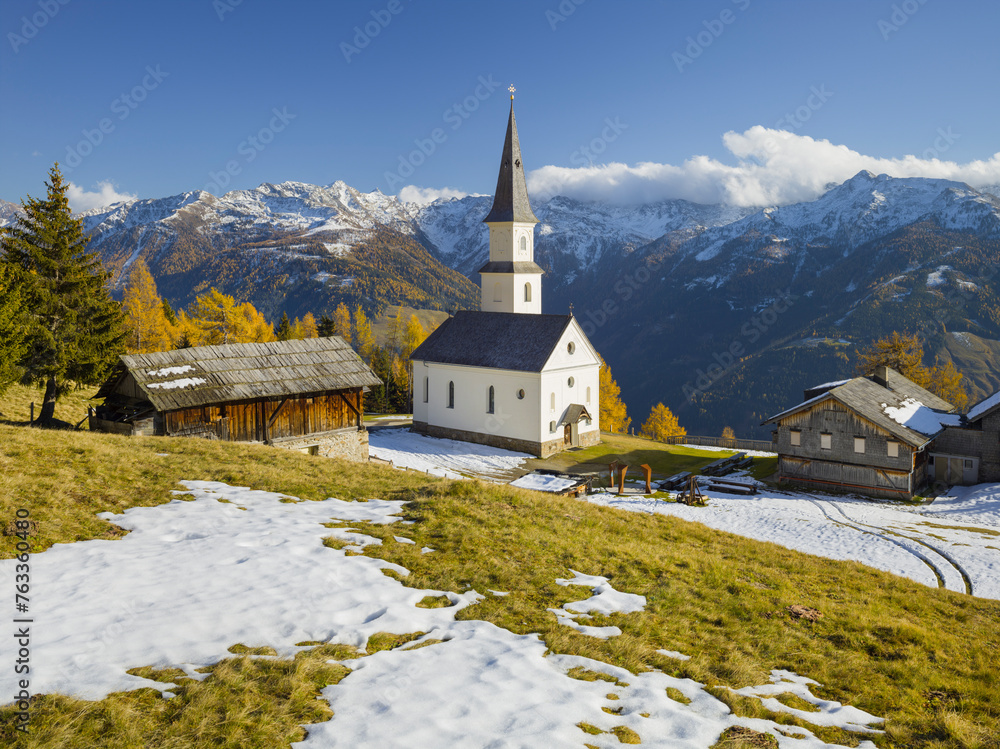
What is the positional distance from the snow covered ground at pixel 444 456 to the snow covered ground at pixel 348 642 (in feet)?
80.4

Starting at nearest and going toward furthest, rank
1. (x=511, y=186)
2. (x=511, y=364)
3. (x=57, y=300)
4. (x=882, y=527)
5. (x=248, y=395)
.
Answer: (x=248, y=395), (x=882, y=527), (x=57, y=300), (x=511, y=364), (x=511, y=186)

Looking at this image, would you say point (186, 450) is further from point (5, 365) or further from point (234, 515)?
point (5, 365)

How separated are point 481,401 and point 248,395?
20.8 meters

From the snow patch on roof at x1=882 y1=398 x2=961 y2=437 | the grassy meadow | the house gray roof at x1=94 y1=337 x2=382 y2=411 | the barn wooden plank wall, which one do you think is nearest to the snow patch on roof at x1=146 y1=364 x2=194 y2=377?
the house gray roof at x1=94 y1=337 x2=382 y2=411

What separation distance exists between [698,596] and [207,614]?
9.10m

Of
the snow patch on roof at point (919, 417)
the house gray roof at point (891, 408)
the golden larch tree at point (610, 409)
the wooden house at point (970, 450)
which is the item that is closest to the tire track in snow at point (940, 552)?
the house gray roof at point (891, 408)

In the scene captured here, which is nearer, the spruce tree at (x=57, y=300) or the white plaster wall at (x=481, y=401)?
the spruce tree at (x=57, y=300)

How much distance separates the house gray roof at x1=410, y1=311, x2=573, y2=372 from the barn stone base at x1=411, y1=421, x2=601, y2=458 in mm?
5099

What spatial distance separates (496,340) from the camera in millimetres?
47562

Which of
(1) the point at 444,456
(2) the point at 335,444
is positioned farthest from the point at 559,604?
(1) the point at 444,456

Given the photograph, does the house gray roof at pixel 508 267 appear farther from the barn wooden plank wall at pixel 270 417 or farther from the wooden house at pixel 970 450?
the wooden house at pixel 970 450

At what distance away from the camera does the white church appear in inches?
1742

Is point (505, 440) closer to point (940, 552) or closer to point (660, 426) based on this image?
point (940, 552)

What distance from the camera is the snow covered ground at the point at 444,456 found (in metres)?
38.3
